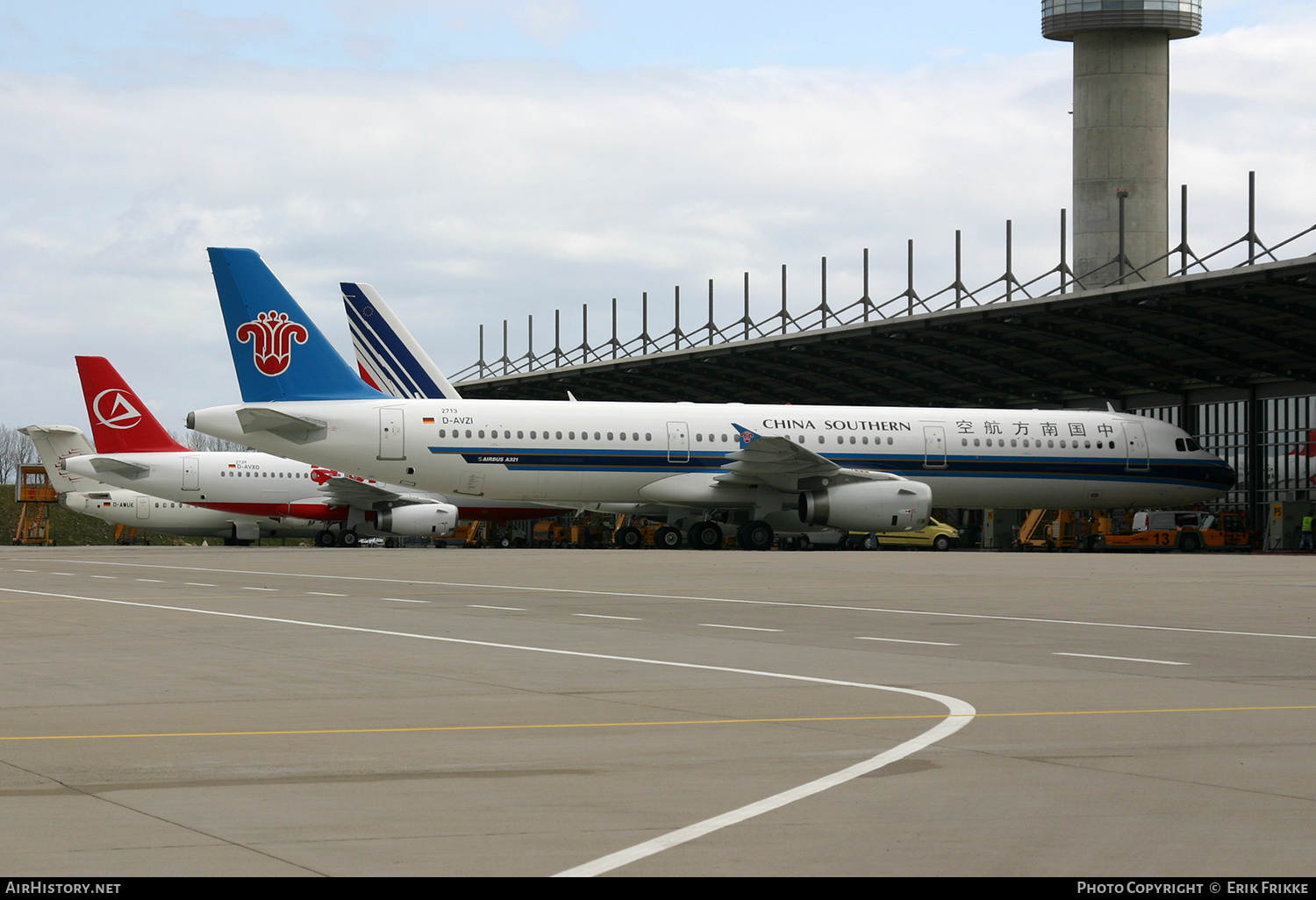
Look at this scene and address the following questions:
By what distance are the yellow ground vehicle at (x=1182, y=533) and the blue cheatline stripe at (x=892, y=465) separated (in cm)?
242

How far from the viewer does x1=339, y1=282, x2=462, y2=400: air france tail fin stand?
47.9 metres

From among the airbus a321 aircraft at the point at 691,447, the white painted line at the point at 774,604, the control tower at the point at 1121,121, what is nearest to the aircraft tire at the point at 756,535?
the airbus a321 aircraft at the point at 691,447

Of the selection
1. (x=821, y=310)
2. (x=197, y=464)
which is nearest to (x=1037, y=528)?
(x=821, y=310)

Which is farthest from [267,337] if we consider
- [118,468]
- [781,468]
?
[118,468]

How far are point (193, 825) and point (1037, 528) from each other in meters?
46.7

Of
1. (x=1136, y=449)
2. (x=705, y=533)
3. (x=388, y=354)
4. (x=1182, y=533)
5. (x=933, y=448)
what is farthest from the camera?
(x=388, y=354)

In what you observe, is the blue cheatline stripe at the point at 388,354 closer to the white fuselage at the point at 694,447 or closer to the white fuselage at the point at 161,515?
the white fuselage at the point at 694,447

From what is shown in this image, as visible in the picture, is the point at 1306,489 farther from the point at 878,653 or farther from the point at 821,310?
the point at 878,653

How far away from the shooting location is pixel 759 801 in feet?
19.7

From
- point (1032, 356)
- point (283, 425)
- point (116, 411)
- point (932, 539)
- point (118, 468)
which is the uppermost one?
point (1032, 356)

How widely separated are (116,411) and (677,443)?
24635 millimetres

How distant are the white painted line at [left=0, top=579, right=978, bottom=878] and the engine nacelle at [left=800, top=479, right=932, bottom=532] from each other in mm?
23749

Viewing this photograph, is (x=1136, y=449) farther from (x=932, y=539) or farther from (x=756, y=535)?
(x=932, y=539)

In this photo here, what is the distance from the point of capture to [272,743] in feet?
24.5
